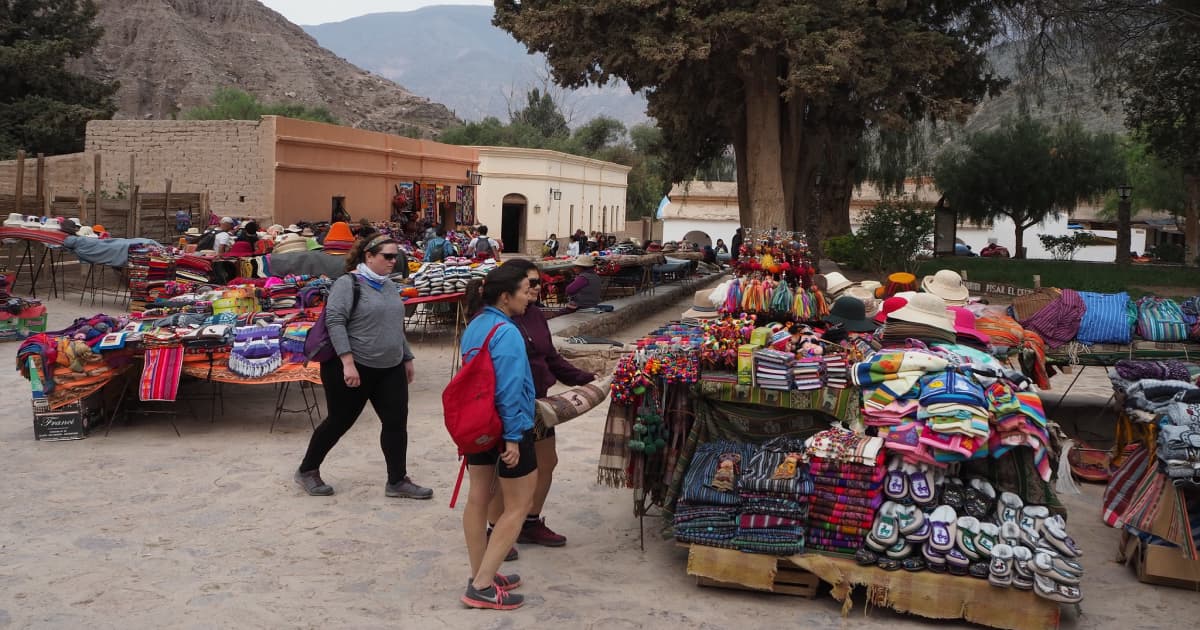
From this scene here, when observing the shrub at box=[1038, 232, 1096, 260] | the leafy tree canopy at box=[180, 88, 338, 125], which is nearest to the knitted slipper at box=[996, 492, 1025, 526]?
the shrub at box=[1038, 232, 1096, 260]

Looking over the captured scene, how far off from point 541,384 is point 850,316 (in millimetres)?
2340

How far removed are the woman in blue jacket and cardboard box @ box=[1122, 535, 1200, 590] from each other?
3148 millimetres

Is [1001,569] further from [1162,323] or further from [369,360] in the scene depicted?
[1162,323]

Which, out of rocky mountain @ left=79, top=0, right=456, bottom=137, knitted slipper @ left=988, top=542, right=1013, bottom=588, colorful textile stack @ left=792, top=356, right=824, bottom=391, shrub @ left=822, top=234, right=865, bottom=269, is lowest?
knitted slipper @ left=988, top=542, right=1013, bottom=588

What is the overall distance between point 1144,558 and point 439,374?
23.8 ft

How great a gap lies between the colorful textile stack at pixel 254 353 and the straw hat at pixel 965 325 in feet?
16.5

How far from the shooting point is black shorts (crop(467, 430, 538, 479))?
438 cm

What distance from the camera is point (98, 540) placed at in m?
Answer: 5.30

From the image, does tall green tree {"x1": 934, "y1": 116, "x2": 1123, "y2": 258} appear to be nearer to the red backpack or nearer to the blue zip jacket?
the blue zip jacket

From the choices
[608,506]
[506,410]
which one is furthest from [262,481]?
[506,410]

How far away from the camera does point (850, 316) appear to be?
21.5 ft

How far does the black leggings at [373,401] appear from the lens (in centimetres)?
595

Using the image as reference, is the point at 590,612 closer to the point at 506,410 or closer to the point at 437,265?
the point at 506,410

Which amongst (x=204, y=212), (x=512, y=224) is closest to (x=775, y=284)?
(x=204, y=212)
